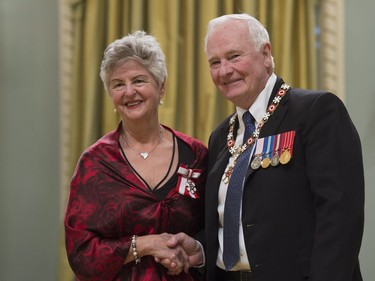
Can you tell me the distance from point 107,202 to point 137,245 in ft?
0.65

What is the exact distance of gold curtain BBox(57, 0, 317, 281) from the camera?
3.26 meters

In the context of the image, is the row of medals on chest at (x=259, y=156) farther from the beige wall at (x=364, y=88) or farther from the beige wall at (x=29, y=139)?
the beige wall at (x=29, y=139)

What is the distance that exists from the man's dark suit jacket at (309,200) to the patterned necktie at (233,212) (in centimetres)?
4

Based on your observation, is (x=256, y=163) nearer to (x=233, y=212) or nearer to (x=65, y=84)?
(x=233, y=212)

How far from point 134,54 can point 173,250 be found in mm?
767

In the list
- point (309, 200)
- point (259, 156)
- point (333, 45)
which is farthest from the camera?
point (333, 45)

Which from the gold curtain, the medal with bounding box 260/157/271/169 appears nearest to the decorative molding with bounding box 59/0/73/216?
the gold curtain

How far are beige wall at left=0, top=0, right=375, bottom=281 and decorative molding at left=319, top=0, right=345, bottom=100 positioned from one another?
151 cm

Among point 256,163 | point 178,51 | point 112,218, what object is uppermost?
point 178,51

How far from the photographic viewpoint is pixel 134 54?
2.32 metres

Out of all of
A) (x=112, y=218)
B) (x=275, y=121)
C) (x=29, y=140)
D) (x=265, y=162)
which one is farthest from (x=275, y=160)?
(x=29, y=140)

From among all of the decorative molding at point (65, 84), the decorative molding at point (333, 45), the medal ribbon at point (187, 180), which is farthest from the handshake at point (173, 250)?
the decorative molding at point (333, 45)

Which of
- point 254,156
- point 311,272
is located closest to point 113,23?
point 254,156

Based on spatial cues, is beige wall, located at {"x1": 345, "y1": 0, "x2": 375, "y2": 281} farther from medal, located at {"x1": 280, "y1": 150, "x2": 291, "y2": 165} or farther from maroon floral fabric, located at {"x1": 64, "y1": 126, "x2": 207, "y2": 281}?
medal, located at {"x1": 280, "y1": 150, "x2": 291, "y2": 165}
